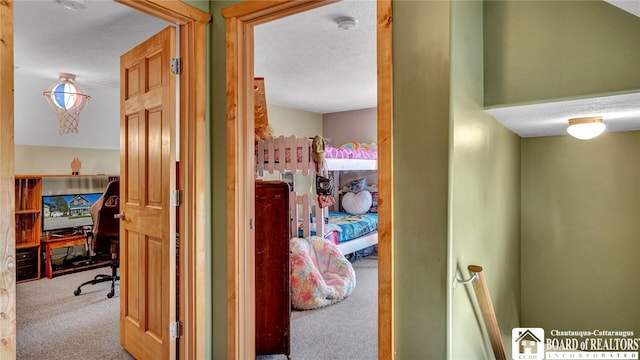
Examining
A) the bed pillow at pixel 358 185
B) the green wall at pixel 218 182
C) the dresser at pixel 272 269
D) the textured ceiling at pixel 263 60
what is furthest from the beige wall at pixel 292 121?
the green wall at pixel 218 182

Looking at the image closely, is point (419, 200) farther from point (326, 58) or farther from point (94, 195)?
point (94, 195)

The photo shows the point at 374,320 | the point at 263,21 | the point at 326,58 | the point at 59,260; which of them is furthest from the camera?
the point at 59,260

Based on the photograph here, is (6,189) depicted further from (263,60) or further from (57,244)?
(57,244)

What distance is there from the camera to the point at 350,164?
16.1ft

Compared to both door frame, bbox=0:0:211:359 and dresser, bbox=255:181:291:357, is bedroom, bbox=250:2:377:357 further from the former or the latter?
door frame, bbox=0:0:211:359

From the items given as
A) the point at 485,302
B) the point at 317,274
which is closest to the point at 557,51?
the point at 485,302

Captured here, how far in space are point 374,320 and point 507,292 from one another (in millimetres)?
1112

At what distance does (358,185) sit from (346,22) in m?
3.65

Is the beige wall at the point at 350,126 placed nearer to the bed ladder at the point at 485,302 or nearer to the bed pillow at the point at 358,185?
the bed pillow at the point at 358,185

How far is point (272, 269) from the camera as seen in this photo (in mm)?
2555

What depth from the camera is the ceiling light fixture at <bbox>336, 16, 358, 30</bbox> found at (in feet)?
8.77

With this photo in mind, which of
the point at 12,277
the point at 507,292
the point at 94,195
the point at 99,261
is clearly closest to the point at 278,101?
the point at 94,195

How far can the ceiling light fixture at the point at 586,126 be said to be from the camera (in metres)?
2.07

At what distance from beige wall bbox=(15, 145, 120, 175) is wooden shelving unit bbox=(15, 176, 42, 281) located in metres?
0.20
